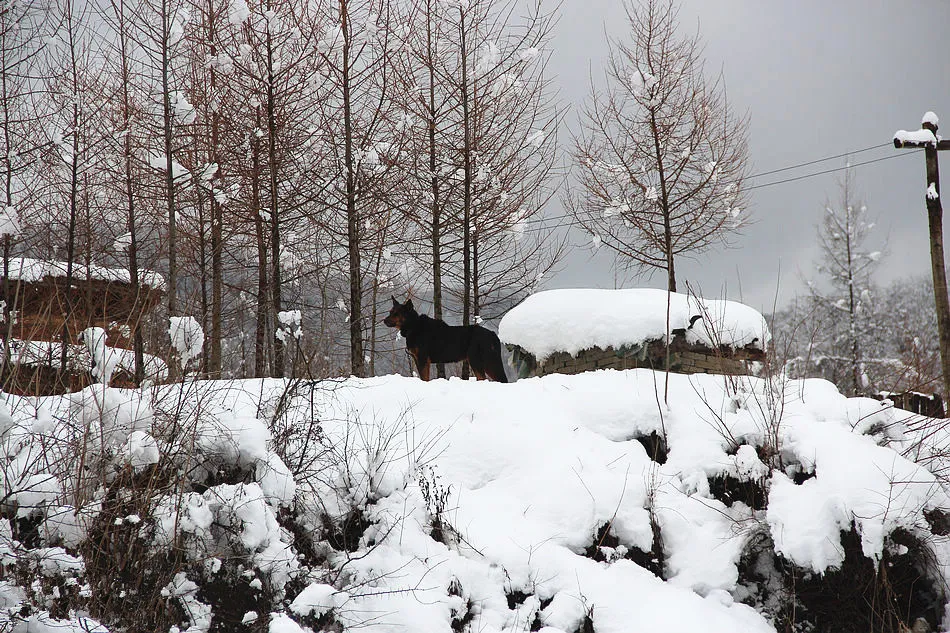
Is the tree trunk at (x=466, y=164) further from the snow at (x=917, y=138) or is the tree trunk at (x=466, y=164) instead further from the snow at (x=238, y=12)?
the snow at (x=917, y=138)

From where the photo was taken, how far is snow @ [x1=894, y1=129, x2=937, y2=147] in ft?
34.6

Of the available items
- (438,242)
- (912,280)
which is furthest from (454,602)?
(912,280)

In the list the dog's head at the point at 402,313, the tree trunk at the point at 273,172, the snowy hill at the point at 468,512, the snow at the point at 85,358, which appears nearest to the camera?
the snowy hill at the point at 468,512

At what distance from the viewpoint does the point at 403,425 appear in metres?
5.40

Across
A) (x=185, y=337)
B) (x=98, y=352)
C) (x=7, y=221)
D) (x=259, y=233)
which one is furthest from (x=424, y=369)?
(x=98, y=352)

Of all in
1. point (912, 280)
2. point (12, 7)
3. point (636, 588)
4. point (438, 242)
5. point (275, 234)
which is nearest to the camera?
point (636, 588)

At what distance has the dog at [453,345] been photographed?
939cm

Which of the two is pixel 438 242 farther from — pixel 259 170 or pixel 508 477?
pixel 508 477

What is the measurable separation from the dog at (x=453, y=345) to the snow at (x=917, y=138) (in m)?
8.03

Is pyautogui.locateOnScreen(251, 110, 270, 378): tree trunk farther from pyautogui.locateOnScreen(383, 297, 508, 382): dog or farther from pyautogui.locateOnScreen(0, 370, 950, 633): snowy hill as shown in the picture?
pyautogui.locateOnScreen(0, 370, 950, 633): snowy hill

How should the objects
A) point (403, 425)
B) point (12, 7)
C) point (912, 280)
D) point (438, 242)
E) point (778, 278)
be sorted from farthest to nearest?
point (912, 280) → point (438, 242) → point (12, 7) → point (403, 425) → point (778, 278)

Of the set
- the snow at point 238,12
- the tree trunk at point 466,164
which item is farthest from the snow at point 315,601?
the tree trunk at point 466,164

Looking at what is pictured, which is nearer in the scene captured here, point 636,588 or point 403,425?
point 636,588

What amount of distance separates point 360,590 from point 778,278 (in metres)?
3.98
